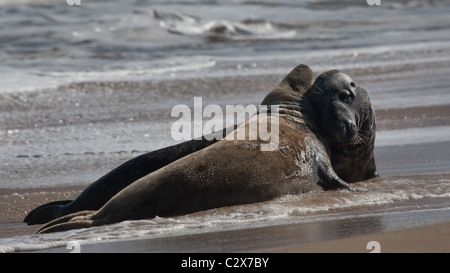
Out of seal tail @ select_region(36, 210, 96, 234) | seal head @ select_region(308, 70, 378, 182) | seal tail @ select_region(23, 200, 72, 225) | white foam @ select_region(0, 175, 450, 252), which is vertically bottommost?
seal tail @ select_region(23, 200, 72, 225)

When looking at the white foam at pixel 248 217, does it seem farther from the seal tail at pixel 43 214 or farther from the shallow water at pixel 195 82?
the seal tail at pixel 43 214

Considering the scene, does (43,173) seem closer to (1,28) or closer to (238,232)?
(238,232)

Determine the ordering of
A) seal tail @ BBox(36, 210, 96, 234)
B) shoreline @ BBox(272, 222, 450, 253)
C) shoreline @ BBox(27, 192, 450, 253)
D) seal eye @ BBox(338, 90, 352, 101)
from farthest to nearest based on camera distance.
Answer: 1. seal eye @ BBox(338, 90, 352, 101)
2. seal tail @ BBox(36, 210, 96, 234)
3. shoreline @ BBox(27, 192, 450, 253)
4. shoreline @ BBox(272, 222, 450, 253)

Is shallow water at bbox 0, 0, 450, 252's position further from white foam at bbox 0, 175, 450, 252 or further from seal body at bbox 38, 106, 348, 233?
seal body at bbox 38, 106, 348, 233

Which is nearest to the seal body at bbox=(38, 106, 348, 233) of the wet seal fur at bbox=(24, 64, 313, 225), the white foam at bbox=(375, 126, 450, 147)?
the wet seal fur at bbox=(24, 64, 313, 225)

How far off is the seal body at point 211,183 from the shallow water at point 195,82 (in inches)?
4.8

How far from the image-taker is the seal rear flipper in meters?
6.25

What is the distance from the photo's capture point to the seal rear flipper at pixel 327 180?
6.25 meters

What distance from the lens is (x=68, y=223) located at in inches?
221

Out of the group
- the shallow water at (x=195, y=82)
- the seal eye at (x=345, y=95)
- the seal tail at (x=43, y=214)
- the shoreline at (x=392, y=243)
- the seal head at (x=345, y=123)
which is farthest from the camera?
→ the seal eye at (x=345, y=95)

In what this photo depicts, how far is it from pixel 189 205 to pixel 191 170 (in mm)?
230

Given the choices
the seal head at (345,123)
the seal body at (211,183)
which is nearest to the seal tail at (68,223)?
the seal body at (211,183)

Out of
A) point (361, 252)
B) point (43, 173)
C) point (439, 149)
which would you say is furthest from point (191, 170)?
point (439, 149)

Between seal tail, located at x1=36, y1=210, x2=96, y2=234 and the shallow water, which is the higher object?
the shallow water
